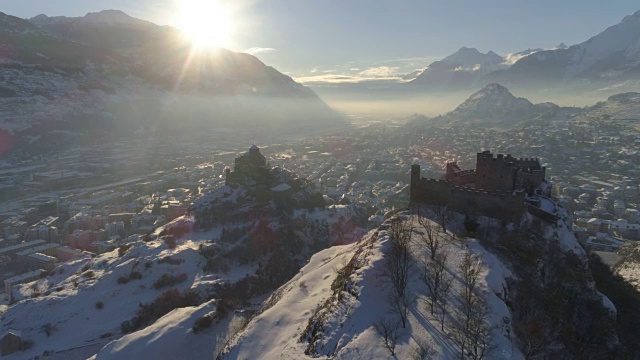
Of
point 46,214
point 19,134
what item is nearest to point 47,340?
point 46,214

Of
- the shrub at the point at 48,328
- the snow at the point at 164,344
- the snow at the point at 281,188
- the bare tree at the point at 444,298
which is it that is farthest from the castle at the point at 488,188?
the shrub at the point at 48,328

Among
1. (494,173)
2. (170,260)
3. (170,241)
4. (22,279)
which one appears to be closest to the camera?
(494,173)

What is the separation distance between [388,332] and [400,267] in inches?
213

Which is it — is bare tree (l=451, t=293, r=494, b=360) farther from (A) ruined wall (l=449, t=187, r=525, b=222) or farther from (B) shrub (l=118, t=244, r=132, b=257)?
(B) shrub (l=118, t=244, r=132, b=257)

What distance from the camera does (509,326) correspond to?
23203 mm

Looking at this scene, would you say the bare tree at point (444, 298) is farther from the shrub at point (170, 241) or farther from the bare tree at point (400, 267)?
the shrub at point (170, 241)

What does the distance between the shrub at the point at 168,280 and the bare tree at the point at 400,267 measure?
34.8m

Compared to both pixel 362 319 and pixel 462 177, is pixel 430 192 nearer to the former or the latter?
pixel 462 177

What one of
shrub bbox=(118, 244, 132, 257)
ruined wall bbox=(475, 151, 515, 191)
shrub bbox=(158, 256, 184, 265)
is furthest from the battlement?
shrub bbox=(118, 244, 132, 257)

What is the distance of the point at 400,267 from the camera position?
2711cm

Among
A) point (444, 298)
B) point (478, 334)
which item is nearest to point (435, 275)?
point (444, 298)

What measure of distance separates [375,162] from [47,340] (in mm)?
128725

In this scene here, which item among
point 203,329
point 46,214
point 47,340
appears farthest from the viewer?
point 46,214

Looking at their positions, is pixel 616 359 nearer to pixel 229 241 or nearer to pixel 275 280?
pixel 275 280
